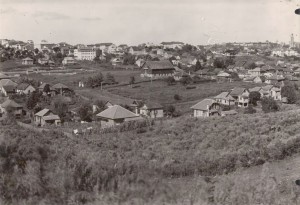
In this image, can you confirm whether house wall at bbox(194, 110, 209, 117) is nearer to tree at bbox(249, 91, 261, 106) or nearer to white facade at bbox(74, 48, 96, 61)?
tree at bbox(249, 91, 261, 106)

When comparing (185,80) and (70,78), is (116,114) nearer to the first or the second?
(185,80)

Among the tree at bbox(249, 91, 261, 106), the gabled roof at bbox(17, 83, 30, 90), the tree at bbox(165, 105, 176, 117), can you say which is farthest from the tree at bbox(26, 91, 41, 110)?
the tree at bbox(249, 91, 261, 106)

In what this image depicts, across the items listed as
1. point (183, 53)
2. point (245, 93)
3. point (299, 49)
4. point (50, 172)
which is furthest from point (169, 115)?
point (299, 49)

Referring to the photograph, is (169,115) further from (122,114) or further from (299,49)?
(299,49)

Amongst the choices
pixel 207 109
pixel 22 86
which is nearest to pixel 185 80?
pixel 207 109

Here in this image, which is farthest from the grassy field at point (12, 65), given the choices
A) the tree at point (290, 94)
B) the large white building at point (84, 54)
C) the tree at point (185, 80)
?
the tree at point (290, 94)

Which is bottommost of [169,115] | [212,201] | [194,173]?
[169,115]
